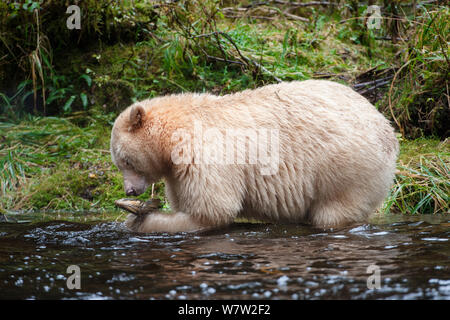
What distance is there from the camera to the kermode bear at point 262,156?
463 cm

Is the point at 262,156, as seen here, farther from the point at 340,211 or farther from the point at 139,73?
the point at 139,73

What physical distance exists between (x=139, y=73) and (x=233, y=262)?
17.7ft

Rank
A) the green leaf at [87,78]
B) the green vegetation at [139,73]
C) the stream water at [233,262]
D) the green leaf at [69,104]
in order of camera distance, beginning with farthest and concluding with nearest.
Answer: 1. the green leaf at [87,78]
2. the green leaf at [69,104]
3. the green vegetation at [139,73]
4. the stream water at [233,262]

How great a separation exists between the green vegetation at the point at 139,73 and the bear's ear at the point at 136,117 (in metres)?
1.81

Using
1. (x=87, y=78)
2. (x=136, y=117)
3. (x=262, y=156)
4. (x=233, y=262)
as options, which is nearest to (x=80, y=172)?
(x=87, y=78)

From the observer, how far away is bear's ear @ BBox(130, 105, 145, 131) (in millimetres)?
4695

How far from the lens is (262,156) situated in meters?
4.73

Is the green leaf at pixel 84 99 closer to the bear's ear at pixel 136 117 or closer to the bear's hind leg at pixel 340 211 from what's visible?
the bear's ear at pixel 136 117

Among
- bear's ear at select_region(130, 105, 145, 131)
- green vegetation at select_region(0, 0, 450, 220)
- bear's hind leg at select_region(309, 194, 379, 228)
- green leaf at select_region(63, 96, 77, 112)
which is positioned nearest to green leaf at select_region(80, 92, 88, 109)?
green vegetation at select_region(0, 0, 450, 220)

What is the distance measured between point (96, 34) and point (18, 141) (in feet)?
7.66

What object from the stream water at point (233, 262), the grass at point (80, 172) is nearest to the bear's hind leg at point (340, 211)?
the stream water at point (233, 262)
